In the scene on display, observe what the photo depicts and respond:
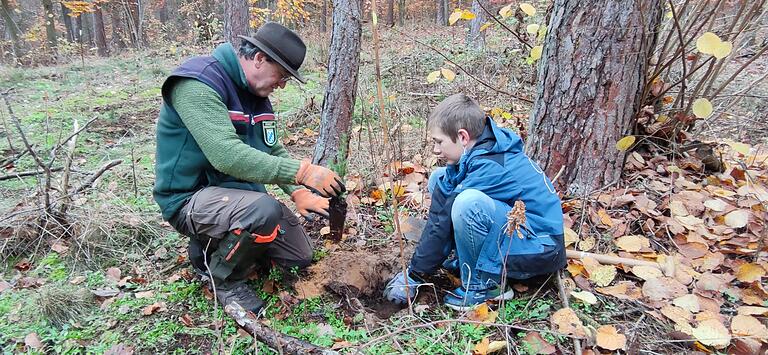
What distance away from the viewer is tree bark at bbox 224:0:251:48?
7004 millimetres

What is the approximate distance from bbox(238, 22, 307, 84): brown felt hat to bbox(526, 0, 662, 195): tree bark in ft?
5.11

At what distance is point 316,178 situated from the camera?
7.05ft

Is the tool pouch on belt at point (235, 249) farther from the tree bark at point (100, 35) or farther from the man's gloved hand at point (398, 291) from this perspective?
the tree bark at point (100, 35)

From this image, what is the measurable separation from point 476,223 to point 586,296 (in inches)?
23.5

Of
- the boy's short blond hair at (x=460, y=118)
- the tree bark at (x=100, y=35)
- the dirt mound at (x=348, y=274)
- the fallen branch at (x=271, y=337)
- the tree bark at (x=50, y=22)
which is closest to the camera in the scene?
the fallen branch at (x=271, y=337)

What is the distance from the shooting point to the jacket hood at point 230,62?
7.41 feet

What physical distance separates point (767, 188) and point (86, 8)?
16.6 m

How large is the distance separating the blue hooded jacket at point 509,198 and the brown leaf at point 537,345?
0.31 m

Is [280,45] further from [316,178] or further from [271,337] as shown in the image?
[271,337]

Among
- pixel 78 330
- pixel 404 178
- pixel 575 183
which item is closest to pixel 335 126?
pixel 404 178

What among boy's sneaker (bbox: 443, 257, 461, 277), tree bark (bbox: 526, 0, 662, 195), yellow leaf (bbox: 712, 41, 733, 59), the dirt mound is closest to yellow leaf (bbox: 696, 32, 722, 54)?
yellow leaf (bbox: 712, 41, 733, 59)

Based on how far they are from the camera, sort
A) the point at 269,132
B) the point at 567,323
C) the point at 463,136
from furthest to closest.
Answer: the point at 269,132 < the point at 463,136 < the point at 567,323

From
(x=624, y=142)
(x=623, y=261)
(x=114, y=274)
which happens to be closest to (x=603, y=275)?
(x=623, y=261)

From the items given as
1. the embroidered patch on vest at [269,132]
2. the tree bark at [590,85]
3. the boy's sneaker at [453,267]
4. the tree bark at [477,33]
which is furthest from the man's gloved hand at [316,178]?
the tree bark at [477,33]
